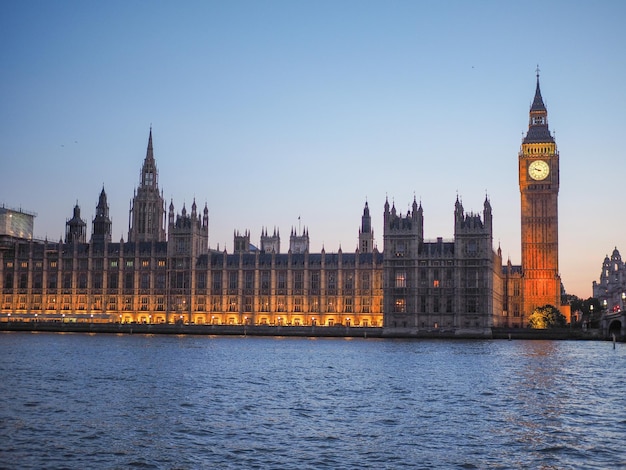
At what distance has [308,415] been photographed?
40.4m

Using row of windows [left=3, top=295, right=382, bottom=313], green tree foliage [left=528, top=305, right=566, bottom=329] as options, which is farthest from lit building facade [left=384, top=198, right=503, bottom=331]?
row of windows [left=3, top=295, right=382, bottom=313]

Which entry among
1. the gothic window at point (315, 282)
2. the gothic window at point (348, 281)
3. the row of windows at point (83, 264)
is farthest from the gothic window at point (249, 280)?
the gothic window at point (348, 281)

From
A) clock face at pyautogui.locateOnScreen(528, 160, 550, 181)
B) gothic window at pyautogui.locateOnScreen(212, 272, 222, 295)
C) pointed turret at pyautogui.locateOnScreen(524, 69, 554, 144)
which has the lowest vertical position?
gothic window at pyautogui.locateOnScreen(212, 272, 222, 295)

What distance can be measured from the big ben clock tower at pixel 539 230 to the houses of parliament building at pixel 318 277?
214 mm

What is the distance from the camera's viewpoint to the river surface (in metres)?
30.2

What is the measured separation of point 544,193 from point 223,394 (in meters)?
131

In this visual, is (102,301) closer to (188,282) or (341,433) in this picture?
(188,282)

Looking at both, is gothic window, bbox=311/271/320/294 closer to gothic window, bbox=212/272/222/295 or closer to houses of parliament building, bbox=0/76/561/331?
houses of parliament building, bbox=0/76/561/331

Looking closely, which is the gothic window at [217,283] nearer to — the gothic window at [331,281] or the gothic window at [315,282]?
the gothic window at [315,282]

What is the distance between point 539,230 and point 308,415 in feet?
439

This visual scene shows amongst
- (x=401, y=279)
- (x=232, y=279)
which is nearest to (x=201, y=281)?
(x=232, y=279)

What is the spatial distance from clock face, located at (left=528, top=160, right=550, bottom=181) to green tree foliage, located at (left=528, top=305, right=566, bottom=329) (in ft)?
101

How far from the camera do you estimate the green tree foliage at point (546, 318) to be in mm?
147875

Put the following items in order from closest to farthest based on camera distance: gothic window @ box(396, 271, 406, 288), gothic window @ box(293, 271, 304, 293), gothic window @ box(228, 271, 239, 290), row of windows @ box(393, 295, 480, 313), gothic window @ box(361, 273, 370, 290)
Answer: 1. row of windows @ box(393, 295, 480, 313)
2. gothic window @ box(396, 271, 406, 288)
3. gothic window @ box(361, 273, 370, 290)
4. gothic window @ box(293, 271, 304, 293)
5. gothic window @ box(228, 271, 239, 290)
